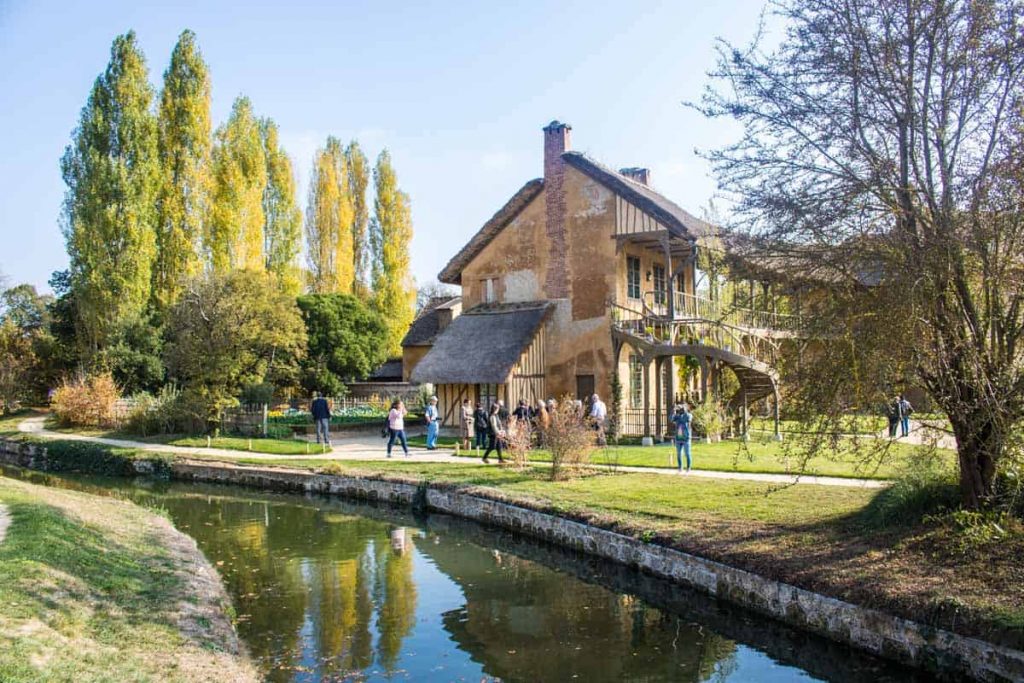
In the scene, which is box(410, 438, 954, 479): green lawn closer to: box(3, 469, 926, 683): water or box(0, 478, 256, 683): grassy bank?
box(3, 469, 926, 683): water

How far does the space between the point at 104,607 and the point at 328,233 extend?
46801 millimetres

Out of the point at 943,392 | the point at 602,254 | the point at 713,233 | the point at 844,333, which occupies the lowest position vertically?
the point at 943,392

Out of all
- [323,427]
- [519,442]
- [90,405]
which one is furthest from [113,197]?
[519,442]

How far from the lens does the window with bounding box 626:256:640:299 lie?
26.5 meters

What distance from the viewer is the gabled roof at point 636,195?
23875mm

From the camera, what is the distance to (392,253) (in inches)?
2089

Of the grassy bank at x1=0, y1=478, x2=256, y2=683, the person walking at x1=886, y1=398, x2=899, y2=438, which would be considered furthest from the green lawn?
the grassy bank at x1=0, y1=478, x2=256, y2=683

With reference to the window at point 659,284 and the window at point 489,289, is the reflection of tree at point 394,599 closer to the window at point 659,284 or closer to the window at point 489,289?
the window at point 489,289

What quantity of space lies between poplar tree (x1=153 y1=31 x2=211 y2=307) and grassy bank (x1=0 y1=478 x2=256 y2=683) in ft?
96.2

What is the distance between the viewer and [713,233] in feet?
35.0

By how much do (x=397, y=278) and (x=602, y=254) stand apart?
28609 millimetres

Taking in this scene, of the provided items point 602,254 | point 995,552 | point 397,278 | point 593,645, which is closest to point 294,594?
point 593,645

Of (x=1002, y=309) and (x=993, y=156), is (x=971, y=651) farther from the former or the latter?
(x=993, y=156)

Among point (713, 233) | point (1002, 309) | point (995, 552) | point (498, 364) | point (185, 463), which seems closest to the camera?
point (995, 552)
